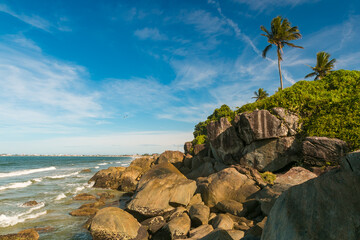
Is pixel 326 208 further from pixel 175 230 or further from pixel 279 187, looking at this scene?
pixel 279 187

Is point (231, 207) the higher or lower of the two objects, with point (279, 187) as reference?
lower

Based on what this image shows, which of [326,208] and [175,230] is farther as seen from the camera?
[175,230]

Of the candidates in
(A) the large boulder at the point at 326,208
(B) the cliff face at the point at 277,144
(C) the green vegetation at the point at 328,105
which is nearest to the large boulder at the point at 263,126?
(B) the cliff face at the point at 277,144

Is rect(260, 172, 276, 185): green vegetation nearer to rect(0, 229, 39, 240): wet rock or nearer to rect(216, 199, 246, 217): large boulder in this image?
rect(216, 199, 246, 217): large boulder

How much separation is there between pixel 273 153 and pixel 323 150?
3012 mm

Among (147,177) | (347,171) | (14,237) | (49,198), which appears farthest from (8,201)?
(347,171)

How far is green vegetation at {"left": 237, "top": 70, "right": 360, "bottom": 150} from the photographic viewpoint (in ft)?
41.1

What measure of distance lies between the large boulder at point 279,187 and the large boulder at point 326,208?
20.0 ft

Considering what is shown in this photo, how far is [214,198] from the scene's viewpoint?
38.7 ft

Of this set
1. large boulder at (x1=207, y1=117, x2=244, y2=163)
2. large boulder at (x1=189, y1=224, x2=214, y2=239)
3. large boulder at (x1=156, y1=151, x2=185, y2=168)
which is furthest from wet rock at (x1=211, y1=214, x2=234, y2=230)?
large boulder at (x1=156, y1=151, x2=185, y2=168)

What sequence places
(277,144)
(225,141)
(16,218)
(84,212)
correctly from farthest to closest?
(225,141)
(277,144)
(84,212)
(16,218)

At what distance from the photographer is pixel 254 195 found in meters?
11.1

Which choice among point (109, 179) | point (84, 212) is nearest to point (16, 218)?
point (84, 212)

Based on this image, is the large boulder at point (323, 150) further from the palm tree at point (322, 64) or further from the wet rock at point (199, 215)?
the palm tree at point (322, 64)
